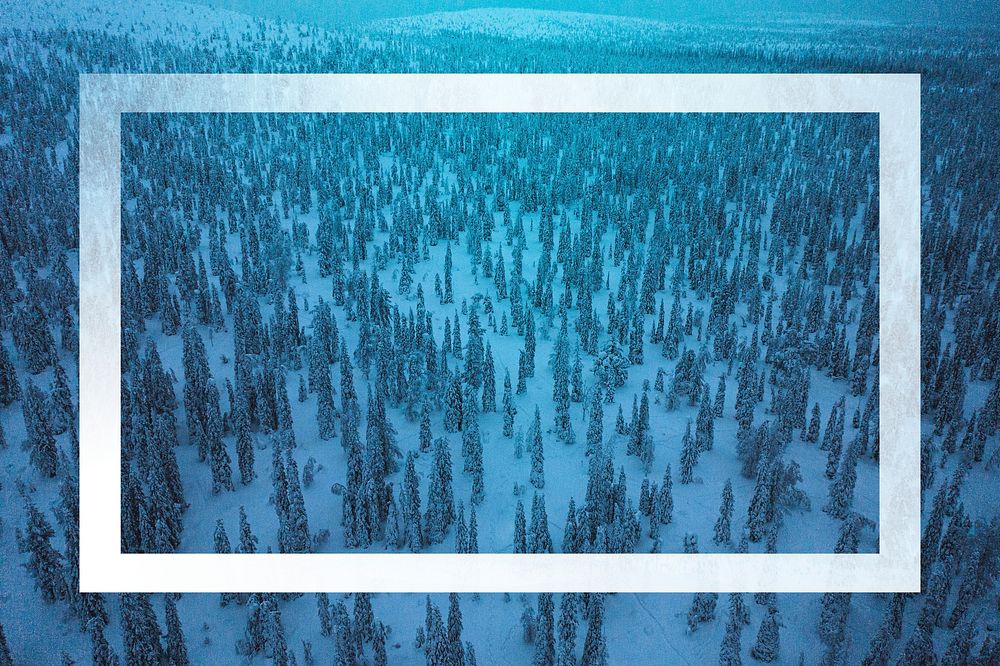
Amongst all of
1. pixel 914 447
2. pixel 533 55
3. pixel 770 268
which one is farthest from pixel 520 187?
pixel 533 55

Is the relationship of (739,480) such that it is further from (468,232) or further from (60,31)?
(60,31)

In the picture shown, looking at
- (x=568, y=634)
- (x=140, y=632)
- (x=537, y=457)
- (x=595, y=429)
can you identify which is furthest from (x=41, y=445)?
(x=595, y=429)

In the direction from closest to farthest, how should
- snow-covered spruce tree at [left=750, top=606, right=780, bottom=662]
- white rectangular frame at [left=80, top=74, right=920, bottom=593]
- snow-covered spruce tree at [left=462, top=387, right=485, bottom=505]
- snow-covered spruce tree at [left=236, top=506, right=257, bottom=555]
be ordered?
snow-covered spruce tree at [left=750, top=606, right=780, bottom=662] < white rectangular frame at [left=80, top=74, right=920, bottom=593] < snow-covered spruce tree at [left=236, top=506, right=257, bottom=555] < snow-covered spruce tree at [left=462, top=387, right=485, bottom=505]

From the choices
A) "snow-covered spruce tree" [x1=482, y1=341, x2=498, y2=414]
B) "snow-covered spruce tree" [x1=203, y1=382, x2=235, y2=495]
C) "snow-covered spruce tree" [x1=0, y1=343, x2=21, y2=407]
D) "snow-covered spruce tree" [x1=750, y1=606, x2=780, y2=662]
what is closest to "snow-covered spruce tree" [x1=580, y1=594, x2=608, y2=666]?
"snow-covered spruce tree" [x1=750, y1=606, x2=780, y2=662]

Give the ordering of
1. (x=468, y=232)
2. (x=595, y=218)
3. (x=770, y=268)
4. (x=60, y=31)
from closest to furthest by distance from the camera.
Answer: (x=770, y=268), (x=468, y=232), (x=595, y=218), (x=60, y=31)

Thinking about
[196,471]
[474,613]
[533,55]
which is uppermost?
[533,55]

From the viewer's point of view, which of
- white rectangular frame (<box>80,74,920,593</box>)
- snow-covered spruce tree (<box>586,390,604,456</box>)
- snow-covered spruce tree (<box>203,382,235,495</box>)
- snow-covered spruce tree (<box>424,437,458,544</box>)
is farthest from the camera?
snow-covered spruce tree (<box>586,390,604,456</box>)

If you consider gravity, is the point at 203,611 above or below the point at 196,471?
below

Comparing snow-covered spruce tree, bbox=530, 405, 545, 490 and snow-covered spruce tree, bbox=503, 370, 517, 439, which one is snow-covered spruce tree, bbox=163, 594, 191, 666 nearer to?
snow-covered spruce tree, bbox=530, 405, 545, 490
